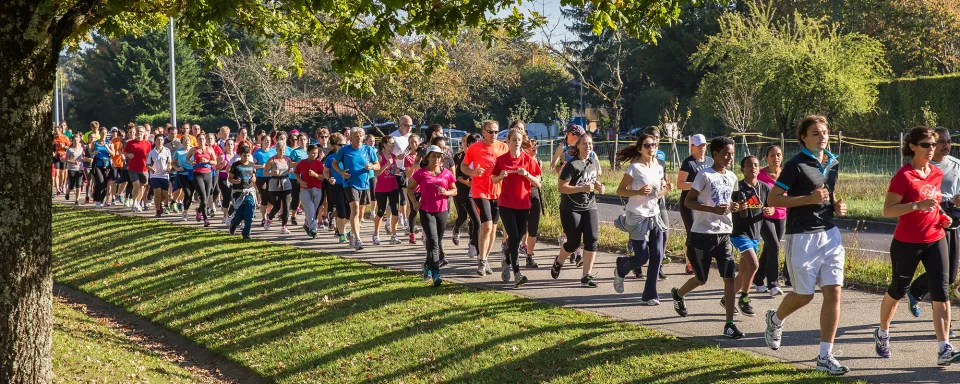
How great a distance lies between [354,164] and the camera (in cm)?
1345

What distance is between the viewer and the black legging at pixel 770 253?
31.3ft

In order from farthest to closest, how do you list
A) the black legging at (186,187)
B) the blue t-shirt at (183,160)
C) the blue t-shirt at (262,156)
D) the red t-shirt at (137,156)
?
the red t-shirt at (137,156)
the black legging at (186,187)
the blue t-shirt at (183,160)
the blue t-shirt at (262,156)

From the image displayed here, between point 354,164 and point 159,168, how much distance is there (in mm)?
6858

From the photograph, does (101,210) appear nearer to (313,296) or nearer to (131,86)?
(313,296)

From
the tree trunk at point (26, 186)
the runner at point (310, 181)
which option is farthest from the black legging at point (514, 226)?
the runner at point (310, 181)

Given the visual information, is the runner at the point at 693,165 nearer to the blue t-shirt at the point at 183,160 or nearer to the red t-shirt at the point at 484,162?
the red t-shirt at the point at 484,162

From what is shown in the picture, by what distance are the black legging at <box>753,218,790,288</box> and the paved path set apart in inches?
7.8

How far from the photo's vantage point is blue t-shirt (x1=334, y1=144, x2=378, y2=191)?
13453 mm

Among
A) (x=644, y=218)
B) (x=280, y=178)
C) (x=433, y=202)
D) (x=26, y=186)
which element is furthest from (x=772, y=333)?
(x=280, y=178)

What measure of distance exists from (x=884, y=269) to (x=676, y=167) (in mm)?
19879

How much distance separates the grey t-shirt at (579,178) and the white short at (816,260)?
339 centimetres

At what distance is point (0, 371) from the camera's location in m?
6.88

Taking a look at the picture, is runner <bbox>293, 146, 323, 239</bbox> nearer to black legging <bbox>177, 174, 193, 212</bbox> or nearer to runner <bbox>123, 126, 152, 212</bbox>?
black legging <bbox>177, 174, 193, 212</bbox>

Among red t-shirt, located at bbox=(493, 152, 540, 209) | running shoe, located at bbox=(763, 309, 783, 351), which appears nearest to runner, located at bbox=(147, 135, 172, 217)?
red t-shirt, located at bbox=(493, 152, 540, 209)
